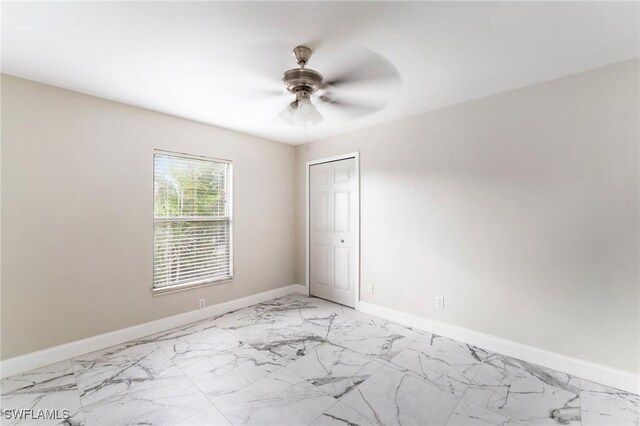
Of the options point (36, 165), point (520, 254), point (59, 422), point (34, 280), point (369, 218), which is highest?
point (36, 165)

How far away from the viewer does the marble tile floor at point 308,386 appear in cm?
188

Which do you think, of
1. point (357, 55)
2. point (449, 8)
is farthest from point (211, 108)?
point (449, 8)

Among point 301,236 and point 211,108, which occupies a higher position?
point 211,108

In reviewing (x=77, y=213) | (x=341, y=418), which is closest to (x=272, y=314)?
(x=341, y=418)

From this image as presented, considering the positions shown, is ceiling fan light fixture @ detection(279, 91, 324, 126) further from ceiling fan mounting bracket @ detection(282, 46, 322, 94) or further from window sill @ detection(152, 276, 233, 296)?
window sill @ detection(152, 276, 233, 296)

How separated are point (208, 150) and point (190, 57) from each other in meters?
1.68

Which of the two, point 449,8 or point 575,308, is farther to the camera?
point 575,308

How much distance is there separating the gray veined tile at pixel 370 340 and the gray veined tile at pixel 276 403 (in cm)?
76

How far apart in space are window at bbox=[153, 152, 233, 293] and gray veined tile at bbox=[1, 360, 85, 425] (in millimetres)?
1096

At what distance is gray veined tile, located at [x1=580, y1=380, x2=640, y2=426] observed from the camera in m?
1.84

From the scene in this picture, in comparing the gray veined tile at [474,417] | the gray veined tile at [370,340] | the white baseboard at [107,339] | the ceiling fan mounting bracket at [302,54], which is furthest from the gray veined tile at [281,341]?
the ceiling fan mounting bracket at [302,54]

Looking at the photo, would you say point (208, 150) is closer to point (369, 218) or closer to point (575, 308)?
point (369, 218)

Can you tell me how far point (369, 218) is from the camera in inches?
151

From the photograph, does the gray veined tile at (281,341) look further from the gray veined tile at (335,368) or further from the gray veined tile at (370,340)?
the gray veined tile at (370,340)
